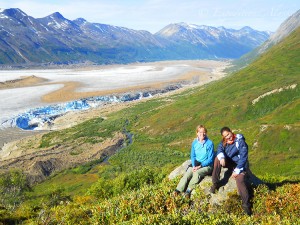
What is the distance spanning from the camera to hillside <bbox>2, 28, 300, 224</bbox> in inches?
567

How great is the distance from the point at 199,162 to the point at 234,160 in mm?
1987

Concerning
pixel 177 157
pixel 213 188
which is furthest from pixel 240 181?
pixel 177 157

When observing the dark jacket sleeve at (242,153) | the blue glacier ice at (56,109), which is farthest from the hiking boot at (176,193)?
the blue glacier ice at (56,109)

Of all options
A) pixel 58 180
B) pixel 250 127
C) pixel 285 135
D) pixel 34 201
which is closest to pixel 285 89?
pixel 250 127

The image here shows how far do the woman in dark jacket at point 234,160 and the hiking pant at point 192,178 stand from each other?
35.6 inches

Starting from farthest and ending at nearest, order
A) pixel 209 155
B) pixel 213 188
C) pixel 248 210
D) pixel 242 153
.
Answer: pixel 209 155, pixel 213 188, pixel 242 153, pixel 248 210

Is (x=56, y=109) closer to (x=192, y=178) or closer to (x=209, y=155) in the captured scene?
(x=192, y=178)

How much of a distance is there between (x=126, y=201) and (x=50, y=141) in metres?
90.5

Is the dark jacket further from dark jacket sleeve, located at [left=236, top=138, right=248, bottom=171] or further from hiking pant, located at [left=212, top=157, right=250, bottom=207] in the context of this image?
hiking pant, located at [left=212, top=157, right=250, bottom=207]

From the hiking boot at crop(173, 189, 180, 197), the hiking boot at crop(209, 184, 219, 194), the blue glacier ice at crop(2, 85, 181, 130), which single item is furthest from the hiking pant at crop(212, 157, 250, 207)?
the blue glacier ice at crop(2, 85, 181, 130)

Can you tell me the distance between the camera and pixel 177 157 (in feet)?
256

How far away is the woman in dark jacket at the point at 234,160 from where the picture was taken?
49.5 feet

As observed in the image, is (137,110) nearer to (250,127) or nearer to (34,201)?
(250,127)

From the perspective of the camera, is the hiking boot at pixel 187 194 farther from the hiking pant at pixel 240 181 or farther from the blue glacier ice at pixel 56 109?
the blue glacier ice at pixel 56 109
